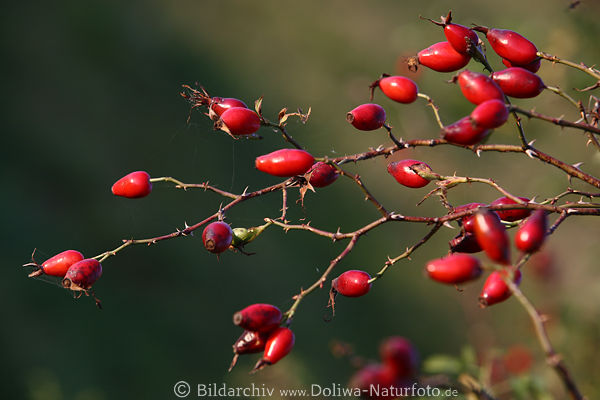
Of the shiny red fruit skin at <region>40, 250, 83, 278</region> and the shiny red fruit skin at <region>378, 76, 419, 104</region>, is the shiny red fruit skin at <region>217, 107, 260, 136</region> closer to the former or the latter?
the shiny red fruit skin at <region>378, 76, 419, 104</region>

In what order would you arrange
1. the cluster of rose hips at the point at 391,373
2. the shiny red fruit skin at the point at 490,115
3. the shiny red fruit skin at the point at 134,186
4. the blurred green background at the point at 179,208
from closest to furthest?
the shiny red fruit skin at the point at 490,115
the shiny red fruit skin at the point at 134,186
the cluster of rose hips at the point at 391,373
the blurred green background at the point at 179,208

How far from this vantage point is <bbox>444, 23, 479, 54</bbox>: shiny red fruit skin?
1.32 meters

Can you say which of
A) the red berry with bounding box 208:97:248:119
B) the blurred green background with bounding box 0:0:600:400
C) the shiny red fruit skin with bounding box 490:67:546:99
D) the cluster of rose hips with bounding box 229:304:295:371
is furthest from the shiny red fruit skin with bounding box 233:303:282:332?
the blurred green background with bounding box 0:0:600:400

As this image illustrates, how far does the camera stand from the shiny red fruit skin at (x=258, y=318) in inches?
49.5

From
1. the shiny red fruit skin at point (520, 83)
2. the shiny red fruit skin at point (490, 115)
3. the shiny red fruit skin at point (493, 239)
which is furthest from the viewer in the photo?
the shiny red fruit skin at point (520, 83)

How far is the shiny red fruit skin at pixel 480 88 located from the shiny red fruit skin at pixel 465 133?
57 millimetres

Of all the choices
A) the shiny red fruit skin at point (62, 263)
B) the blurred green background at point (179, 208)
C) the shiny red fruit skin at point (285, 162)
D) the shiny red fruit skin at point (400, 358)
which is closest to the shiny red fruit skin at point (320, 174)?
the shiny red fruit skin at point (285, 162)

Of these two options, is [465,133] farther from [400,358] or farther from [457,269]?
[400,358]

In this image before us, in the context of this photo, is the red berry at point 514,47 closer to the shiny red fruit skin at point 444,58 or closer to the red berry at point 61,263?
the shiny red fruit skin at point 444,58

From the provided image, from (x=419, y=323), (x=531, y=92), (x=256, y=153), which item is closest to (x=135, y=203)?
(x=256, y=153)

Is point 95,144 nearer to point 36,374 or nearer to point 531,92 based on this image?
point 36,374

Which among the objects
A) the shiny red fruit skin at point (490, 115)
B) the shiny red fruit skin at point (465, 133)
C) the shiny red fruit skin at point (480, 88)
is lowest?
the shiny red fruit skin at point (465, 133)

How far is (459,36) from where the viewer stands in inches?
52.0

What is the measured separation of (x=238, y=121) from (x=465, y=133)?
1.71ft
